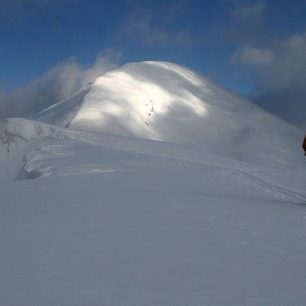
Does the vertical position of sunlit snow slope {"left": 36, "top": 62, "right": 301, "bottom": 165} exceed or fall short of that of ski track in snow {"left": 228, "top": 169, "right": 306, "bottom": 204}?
it exceeds it

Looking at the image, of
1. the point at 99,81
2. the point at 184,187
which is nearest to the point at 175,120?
the point at 99,81

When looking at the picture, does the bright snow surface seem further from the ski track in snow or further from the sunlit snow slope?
the sunlit snow slope


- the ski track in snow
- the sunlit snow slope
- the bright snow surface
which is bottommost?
the bright snow surface

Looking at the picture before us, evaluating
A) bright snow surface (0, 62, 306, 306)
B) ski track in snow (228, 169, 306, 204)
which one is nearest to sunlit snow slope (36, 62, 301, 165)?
bright snow surface (0, 62, 306, 306)

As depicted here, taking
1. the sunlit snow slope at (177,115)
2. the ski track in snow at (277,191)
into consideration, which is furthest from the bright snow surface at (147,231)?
the sunlit snow slope at (177,115)

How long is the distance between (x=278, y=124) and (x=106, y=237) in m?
47.5

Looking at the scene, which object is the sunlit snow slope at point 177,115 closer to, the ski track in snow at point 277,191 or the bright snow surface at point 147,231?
the bright snow surface at point 147,231

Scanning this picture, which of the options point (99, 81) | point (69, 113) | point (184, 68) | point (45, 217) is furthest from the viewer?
point (184, 68)

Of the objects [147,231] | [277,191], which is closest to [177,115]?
[277,191]

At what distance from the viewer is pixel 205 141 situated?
42219 millimetres

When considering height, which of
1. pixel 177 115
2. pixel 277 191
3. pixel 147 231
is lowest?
pixel 147 231

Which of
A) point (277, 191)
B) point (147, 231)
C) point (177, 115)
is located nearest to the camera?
point (147, 231)

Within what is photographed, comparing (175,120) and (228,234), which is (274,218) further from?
(175,120)

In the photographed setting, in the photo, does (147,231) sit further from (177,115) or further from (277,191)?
(177,115)
